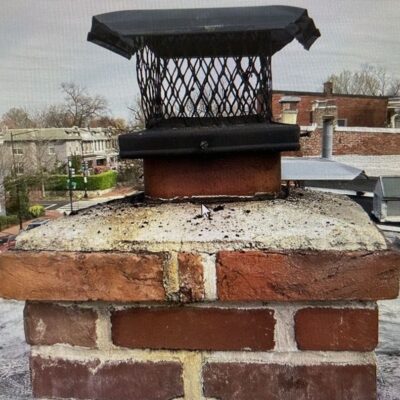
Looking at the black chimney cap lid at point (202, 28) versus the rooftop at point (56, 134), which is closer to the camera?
the black chimney cap lid at point (202, 28)

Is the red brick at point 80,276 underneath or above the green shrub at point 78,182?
above

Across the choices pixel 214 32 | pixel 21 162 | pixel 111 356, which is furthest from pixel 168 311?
pixel 21 162

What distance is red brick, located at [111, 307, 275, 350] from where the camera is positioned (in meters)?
0.75

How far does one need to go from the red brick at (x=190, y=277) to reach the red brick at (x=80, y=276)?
3 cm

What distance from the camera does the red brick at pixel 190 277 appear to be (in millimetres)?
716

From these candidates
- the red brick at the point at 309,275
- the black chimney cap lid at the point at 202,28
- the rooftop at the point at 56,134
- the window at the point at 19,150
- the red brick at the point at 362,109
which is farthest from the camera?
the rooftop at the point at 56,134

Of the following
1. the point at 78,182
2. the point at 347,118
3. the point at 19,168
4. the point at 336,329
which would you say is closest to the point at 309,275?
the point at 336,329

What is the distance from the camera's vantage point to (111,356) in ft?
2.61

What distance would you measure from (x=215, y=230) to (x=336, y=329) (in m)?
0.26

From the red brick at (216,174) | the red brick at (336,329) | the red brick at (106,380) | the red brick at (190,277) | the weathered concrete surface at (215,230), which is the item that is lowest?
the red brick at (106,380)

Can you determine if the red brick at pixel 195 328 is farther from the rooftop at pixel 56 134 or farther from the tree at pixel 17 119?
the tree at pixel 17 119

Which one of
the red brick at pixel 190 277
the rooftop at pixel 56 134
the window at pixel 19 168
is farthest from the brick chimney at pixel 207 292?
the rooftop at pixel 56 134

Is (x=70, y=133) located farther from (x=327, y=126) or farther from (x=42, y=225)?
(x=42, y=225)

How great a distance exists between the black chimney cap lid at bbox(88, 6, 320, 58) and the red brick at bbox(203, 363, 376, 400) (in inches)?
24.2
